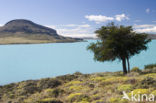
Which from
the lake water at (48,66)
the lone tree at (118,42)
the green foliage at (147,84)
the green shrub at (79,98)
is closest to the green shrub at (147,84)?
the green foliage at (147,84)

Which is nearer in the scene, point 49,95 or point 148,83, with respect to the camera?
point 148,83

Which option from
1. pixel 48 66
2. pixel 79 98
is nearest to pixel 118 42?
pixel 79 98

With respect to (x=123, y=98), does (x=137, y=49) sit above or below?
above

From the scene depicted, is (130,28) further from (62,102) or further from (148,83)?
(62,102)

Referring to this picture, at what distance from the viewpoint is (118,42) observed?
23.4m

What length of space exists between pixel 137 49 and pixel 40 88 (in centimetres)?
1589

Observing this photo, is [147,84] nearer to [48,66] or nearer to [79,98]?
[79,98]

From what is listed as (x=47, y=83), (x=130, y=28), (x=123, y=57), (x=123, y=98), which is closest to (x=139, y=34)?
(x=130, y=28)

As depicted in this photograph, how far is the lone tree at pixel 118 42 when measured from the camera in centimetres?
2361

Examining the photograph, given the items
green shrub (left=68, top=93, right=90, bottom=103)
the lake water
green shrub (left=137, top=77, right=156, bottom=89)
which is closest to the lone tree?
the lake water

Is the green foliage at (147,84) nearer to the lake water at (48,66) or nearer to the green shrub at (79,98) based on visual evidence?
the green shrub at (79,98)

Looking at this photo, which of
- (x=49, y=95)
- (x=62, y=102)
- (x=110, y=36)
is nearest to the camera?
(x=62, y=102)

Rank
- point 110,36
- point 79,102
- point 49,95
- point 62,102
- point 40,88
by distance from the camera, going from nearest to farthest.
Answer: point 79,102 < point 62,102 < point 49,95 < point 40,88 < point 110,36

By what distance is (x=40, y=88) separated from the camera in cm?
1984
